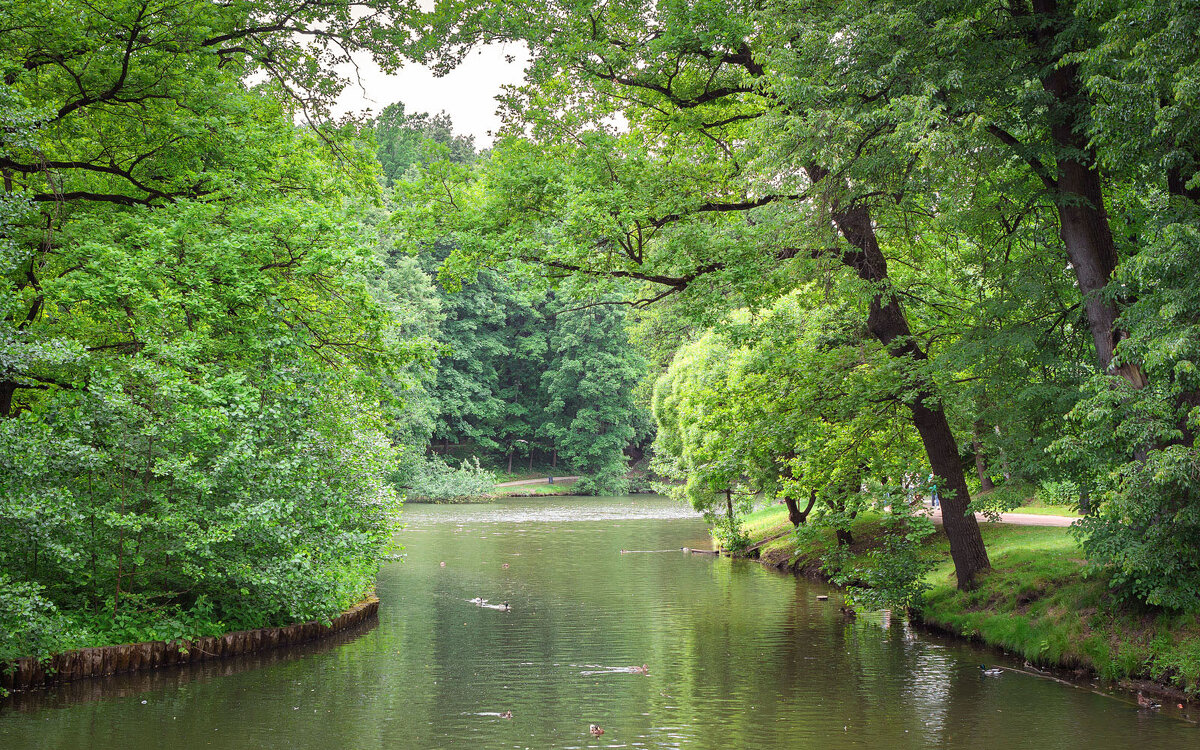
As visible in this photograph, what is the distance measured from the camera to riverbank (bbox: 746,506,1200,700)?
12266mm

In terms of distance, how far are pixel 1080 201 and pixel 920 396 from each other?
490 cm

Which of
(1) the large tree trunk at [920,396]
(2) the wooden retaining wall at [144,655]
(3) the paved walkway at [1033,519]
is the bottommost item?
(2) the wooden retaining wall at [144,655]

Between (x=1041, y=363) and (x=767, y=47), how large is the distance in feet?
22.0

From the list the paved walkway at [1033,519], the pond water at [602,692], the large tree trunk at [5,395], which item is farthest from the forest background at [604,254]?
the paved walkway at [1033,519]

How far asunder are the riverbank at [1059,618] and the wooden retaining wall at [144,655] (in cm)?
1028

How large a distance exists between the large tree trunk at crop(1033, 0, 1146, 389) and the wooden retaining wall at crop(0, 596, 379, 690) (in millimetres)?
13539

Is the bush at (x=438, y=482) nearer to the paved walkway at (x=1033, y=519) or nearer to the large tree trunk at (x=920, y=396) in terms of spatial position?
the paved walkway at (x=1033, y=519)

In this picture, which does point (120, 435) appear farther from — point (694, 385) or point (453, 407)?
point (453, 407)

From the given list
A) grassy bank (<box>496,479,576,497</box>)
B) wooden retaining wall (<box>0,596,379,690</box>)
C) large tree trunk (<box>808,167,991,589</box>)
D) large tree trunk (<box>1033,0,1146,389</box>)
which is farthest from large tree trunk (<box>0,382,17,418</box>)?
grassy bank (<box>496,479,576,497</box>)

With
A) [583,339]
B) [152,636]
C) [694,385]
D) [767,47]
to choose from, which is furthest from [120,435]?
[583,339]

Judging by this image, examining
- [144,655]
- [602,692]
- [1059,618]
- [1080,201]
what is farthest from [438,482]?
[1080,201]

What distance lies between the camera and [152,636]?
13875 millimetres

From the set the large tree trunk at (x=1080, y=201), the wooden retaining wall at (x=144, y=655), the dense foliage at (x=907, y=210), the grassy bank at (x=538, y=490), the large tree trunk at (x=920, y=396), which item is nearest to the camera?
the dense foliage at (x=907, y=210)

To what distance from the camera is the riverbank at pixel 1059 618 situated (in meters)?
12.3
